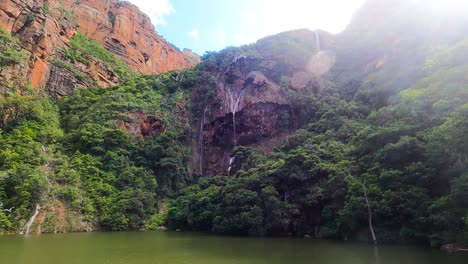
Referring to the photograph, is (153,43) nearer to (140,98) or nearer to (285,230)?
(140,98)

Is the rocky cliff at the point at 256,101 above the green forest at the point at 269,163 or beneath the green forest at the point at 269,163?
above

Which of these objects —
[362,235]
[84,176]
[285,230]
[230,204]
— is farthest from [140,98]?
[362,235]

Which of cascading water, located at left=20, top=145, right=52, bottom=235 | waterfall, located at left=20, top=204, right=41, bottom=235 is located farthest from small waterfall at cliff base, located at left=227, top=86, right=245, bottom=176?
waterfall, located at left=20, top=204, right=41, bottom=235

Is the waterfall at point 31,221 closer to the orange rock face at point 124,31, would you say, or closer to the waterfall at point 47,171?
the waterfall at point 47,171

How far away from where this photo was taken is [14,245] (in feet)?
61.1

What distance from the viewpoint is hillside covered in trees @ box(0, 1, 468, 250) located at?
70.7 feet

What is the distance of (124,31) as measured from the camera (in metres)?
70.4

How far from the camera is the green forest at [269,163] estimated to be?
2055cm

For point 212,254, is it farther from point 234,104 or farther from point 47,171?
point 234,104

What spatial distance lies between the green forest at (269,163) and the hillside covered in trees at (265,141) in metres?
0.12

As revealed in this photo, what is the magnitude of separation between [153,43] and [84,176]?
5197 centimetres

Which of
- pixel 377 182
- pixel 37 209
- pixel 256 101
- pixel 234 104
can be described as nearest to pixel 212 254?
pixel 377 182

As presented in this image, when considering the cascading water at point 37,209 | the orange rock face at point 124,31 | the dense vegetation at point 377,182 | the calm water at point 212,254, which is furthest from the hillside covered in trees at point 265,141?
the orange rock face at point 124,31

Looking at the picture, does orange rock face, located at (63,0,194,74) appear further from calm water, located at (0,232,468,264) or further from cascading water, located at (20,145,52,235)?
calm water, located at (0,232,468,264)
